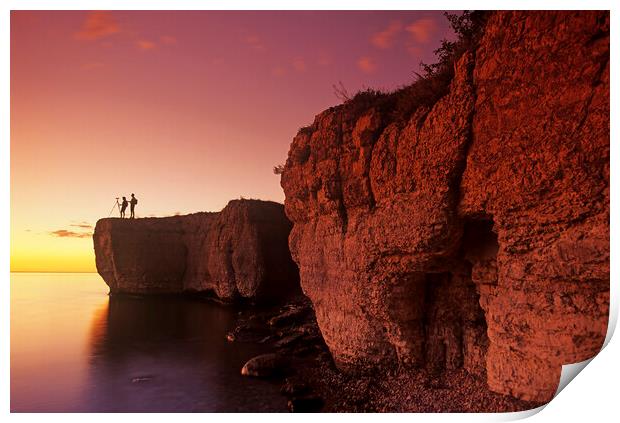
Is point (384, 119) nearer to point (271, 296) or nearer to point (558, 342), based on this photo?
point (558, 342)

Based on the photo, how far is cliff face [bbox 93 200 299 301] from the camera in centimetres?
2500

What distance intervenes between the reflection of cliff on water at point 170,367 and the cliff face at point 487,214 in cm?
230

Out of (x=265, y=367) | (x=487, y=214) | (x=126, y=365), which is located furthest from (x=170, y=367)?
(x=487, y=214)

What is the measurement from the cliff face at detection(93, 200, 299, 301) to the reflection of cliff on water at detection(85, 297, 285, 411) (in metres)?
4.59

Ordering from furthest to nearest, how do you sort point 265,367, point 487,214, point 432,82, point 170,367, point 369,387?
1. point 170,367
2. point 265,367
3. point 369,387
4. point 432,82
5. point 487,214

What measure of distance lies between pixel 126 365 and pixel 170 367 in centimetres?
110

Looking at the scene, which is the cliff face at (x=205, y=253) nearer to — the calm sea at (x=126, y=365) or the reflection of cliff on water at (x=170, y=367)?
the reflection of cliff on water at (x=170, y=367)

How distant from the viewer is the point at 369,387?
26.9 feet

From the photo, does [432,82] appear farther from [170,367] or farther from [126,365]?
[126,365]

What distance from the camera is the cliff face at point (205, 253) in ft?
82.0

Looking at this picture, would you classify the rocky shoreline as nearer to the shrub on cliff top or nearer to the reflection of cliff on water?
the reflection of cliff on water

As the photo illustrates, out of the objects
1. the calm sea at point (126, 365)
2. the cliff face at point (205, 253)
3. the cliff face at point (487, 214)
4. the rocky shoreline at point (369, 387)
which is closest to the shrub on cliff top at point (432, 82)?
the cliff face at point (487, 214)

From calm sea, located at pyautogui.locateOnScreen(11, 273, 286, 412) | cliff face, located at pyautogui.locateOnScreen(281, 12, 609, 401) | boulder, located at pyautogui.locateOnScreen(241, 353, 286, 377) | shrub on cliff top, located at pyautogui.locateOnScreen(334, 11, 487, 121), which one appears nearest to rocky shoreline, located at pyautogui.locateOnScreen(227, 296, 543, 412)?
boulder, located at pyautogui.locateOnScreen(241, 353, 286, 377)

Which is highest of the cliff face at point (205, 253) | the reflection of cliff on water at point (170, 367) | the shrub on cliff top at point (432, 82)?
the shrub on cliff top at point (432, 82)
